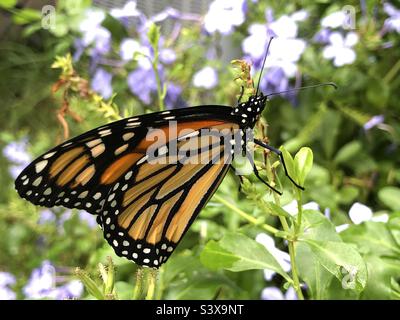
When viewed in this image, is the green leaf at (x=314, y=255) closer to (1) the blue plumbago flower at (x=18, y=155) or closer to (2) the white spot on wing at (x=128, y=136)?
(2) the white spot on wing at (x=128, y=136)

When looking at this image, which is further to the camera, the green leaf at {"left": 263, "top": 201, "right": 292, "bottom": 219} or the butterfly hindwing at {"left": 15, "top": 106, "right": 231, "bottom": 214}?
the butterfly hindwing at {"left": 15, "top": 106, "right": 231, "bottom": 214}

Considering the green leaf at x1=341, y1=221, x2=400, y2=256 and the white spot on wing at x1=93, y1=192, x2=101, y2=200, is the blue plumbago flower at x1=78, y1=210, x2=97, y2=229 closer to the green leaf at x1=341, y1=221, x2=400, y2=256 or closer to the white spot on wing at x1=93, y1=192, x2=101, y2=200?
the white spot on wing at x1=93, y1=192, x2=101, y2=200

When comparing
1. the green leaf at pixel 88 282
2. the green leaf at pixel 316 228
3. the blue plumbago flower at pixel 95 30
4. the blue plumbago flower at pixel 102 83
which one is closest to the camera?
the green leaf at pixel 88 282

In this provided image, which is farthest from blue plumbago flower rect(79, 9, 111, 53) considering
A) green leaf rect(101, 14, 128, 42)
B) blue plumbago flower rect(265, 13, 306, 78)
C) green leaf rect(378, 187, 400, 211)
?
green leaf rect(378, 187, 400, 211)

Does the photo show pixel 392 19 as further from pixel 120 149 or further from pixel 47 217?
pixel 47 217

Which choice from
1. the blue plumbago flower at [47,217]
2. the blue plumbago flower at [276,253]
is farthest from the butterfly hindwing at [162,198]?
the blue plumbago flower at [47,217]
